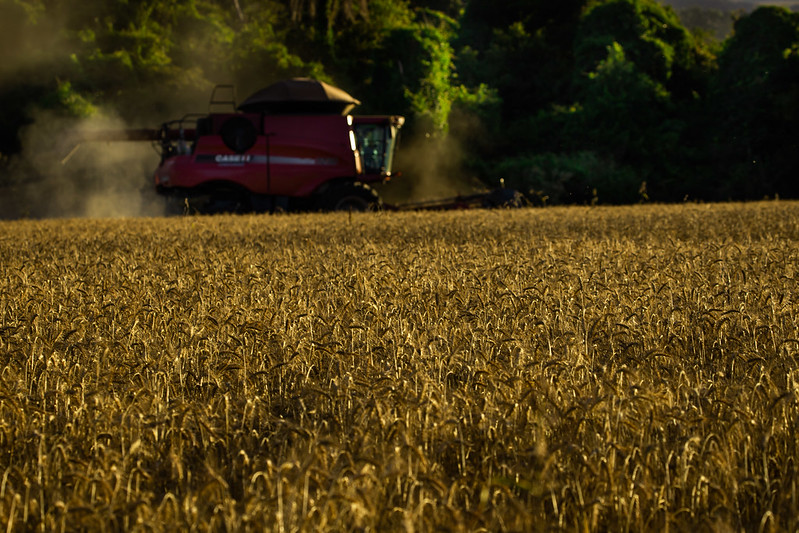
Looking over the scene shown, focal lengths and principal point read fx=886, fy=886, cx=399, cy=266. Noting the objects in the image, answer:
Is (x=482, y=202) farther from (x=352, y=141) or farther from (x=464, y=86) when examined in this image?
(x=464, y=86)

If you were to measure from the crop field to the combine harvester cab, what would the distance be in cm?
974

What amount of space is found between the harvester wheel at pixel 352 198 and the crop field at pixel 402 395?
10008 mm

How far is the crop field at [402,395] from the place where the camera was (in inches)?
90.7

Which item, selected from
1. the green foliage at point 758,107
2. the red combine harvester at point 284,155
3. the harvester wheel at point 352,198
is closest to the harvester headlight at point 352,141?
→ the red combine harvester at point 284,155

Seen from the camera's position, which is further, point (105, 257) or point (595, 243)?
point (595, 243)

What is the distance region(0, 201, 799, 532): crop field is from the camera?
7.56ft

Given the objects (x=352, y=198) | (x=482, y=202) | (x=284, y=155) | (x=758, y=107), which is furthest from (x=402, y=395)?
(x=758, y=107)

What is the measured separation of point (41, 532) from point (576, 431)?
5.28ft

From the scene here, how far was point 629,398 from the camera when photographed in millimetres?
2906

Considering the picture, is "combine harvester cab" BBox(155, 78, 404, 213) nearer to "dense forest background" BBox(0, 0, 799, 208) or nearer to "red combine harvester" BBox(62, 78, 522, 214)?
"red combine harvester" BBox(62, 78, 522, 214)

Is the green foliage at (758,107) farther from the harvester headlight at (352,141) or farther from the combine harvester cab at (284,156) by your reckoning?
the harvester headlight at (352,141)

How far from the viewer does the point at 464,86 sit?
108 feet

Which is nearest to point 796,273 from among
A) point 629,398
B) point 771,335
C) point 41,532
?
point 771,335

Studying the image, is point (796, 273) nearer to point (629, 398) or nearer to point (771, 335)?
point (771, 335)
